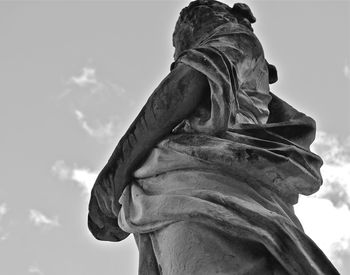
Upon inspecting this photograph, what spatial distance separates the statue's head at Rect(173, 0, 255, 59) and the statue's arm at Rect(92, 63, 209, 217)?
86cm

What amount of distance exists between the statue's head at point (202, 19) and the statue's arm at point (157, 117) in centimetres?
86

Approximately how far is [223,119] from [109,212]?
1.02 m

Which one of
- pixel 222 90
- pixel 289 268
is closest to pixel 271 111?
pixel 222 90

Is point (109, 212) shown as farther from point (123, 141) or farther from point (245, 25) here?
point (245, 25)

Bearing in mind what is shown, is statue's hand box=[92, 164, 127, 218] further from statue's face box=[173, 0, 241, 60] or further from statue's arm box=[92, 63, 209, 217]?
statue's face box=[173, 0, 241, 60]

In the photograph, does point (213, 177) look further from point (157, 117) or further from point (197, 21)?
point (197, 21)

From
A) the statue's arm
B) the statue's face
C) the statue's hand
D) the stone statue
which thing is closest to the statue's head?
the statue's face

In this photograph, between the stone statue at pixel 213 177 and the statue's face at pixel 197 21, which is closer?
the stone statue at pixel 213 177

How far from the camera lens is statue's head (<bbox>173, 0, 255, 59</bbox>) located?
6355 mm

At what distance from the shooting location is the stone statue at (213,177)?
185 inches

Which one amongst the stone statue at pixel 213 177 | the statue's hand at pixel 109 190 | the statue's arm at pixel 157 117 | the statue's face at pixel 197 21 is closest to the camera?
the stone statue at pixel 213 177

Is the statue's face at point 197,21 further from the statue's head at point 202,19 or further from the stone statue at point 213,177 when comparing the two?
the stone statue at point 213,177

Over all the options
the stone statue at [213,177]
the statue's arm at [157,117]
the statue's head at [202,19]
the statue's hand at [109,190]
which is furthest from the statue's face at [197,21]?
the statue's hand at [109,190]

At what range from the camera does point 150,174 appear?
212 inches
